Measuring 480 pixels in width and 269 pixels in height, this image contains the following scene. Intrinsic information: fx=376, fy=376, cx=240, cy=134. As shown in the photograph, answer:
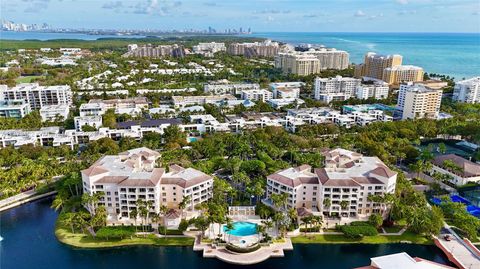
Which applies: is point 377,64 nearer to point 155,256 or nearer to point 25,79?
point 155,256

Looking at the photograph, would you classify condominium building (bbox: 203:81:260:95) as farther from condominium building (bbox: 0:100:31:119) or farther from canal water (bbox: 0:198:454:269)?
canal water (bbox: 0:198:454:269)

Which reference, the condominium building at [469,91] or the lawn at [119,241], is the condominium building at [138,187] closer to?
the lawn at [119,241]

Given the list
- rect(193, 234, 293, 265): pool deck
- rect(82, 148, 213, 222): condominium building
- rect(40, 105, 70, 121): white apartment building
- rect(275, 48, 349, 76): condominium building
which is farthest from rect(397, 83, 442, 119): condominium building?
rect(40, 105, 70, 121): white apartment building

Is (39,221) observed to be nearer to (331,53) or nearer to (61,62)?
(61,62)

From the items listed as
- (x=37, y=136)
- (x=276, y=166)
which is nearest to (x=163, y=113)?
(x=37, y=136)

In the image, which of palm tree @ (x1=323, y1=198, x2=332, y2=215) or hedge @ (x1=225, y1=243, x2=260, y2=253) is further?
palm tree @ (x1=323, y1=198, x2=332, y2=215)

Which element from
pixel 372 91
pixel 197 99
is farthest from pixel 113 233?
pixel 372 91
